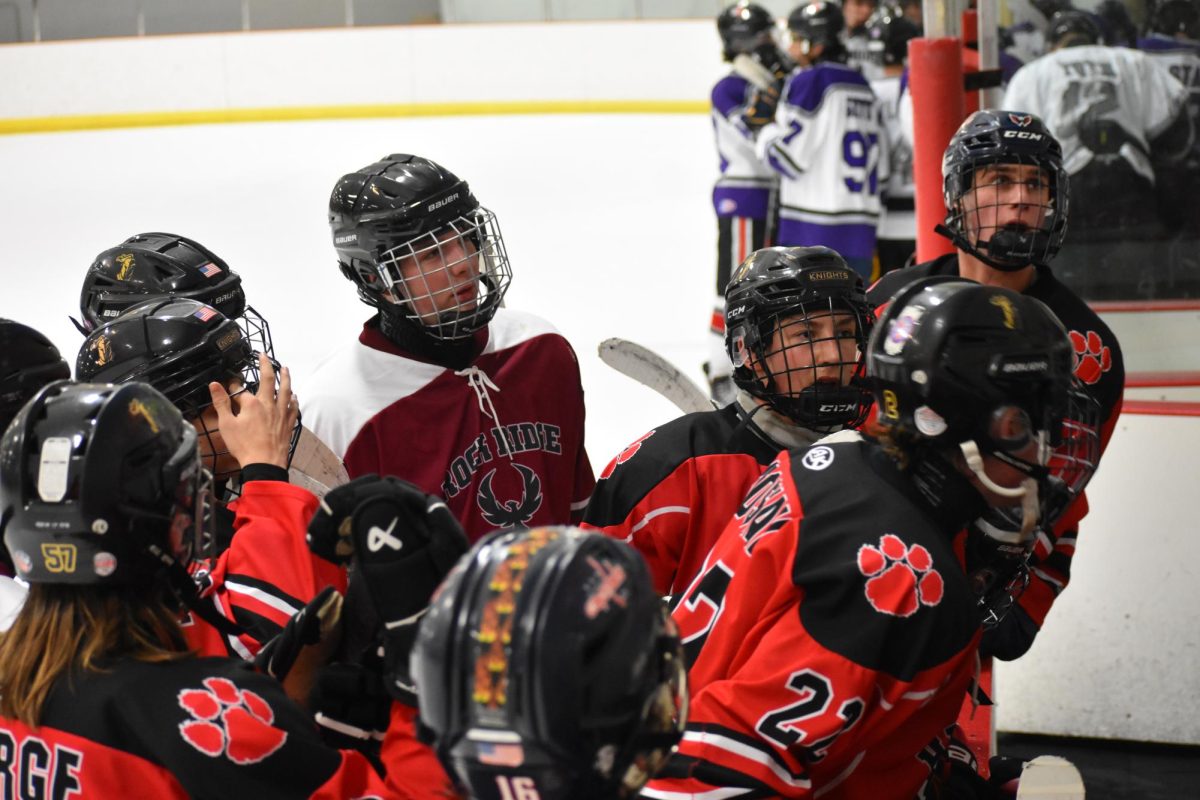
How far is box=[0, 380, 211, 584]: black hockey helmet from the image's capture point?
116 centimetres

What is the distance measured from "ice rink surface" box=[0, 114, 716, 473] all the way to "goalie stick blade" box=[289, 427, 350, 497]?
2.68 m

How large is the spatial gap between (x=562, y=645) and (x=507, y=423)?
55.0 inches

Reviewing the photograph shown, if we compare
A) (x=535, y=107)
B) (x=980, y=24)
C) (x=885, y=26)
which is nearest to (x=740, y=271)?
(x=980, y=24)

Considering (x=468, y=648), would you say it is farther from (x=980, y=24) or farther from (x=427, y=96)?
(x=427, y=96)

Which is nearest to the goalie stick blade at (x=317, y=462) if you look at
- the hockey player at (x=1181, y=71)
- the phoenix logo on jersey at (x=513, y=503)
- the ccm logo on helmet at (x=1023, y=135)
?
the phoenix logo on jersey at (x=513, y=503)

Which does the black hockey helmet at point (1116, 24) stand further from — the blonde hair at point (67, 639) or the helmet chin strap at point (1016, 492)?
the blonde hair at point (67, 639)

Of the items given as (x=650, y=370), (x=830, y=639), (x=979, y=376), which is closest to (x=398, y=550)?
(x=830, y=639)

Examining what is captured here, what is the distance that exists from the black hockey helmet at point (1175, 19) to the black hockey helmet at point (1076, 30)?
0.44 ft

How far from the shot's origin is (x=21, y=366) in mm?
1817

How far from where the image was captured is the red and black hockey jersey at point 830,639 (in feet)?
4.18

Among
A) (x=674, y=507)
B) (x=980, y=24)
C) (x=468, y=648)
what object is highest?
(x=980, y=24)

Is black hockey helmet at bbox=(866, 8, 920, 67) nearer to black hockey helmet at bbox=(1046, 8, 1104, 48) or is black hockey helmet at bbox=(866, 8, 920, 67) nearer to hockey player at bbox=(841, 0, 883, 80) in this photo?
hockey player at bbox=(841, 0, 883, 80)

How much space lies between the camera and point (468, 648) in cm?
84

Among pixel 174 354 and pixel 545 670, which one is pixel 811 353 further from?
pixel 545 670
